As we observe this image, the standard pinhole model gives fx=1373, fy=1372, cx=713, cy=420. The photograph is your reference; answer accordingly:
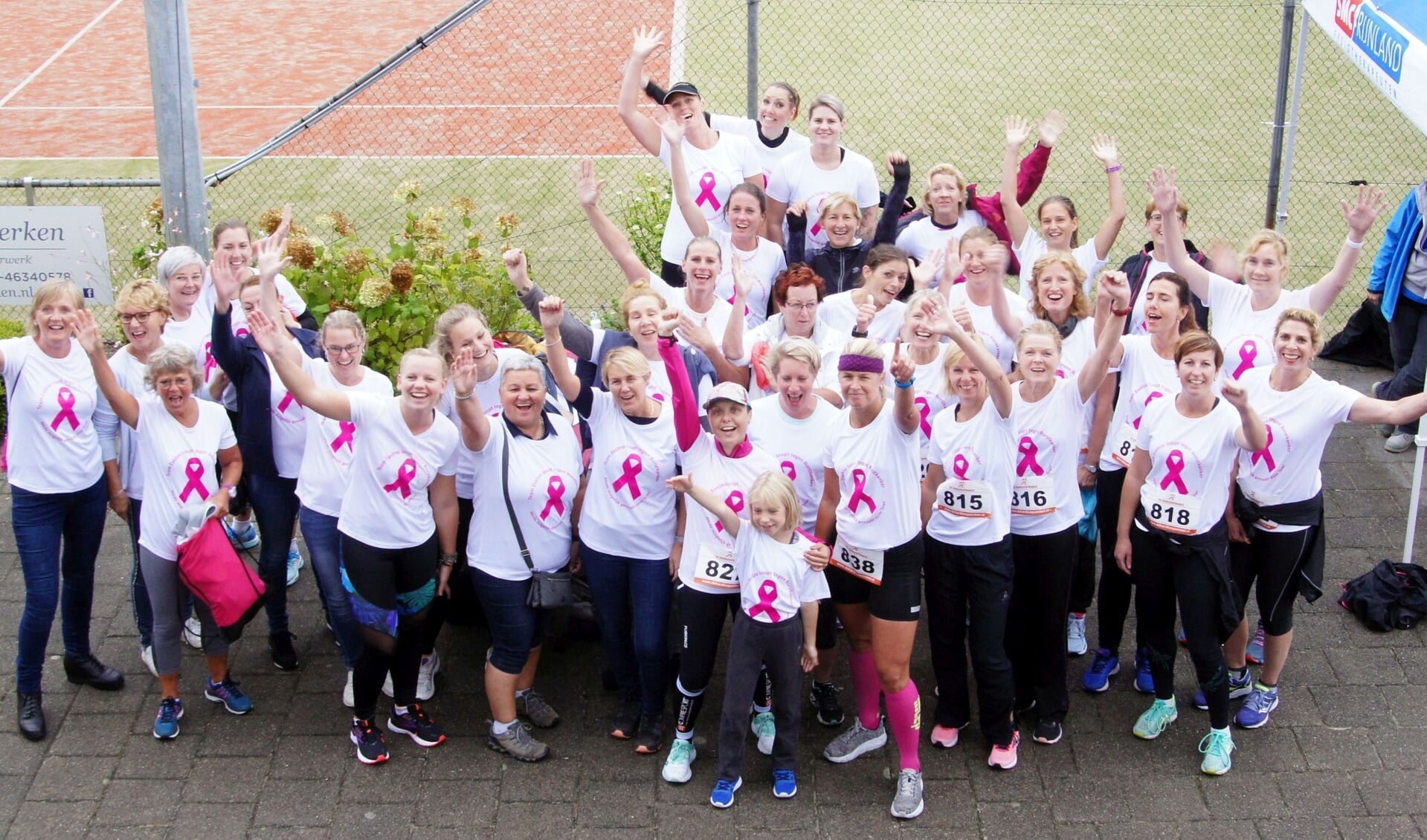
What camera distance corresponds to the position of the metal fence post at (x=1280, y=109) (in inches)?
356

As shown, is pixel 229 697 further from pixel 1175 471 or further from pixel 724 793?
pixel 1175 471

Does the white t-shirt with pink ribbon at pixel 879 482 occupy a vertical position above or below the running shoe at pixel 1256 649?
above

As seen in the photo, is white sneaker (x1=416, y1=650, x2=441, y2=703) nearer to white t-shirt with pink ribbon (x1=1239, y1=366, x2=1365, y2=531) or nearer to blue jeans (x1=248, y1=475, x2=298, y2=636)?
blue jeans (x1=248, y1=475, x2=298, y2=636)

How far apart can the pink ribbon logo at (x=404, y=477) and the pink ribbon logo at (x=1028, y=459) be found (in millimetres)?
2414

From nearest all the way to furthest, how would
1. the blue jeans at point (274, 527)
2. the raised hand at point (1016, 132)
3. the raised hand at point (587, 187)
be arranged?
the blue jeans at point (274, 527), the raised hand at point (587, 187), the raised hand at point (1016, 132)

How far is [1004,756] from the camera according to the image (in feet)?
18.5

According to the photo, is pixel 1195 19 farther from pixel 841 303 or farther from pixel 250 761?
pixel 250 761

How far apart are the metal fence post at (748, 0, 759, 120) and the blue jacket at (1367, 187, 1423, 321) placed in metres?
3.97

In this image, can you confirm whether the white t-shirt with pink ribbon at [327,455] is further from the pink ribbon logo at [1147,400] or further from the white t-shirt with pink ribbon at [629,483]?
the pink ribbon logo at [1147,400]

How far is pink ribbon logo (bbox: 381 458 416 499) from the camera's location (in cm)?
540

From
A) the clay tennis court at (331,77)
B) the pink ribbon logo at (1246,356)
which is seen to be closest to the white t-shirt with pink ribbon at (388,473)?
the pink ribbon logo at (1246,356)

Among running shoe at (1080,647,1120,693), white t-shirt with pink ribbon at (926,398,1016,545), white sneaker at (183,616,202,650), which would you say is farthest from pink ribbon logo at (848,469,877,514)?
white sneaker at (183,616,202,650)

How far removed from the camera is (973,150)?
45.6 feet

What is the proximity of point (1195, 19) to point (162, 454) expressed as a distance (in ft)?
47.4
